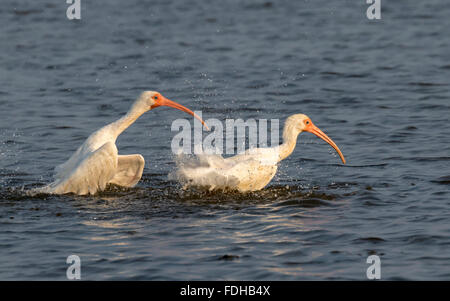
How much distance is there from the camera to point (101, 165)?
461 inches

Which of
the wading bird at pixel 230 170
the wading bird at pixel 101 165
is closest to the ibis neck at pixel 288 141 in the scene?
the wading bird at pixel 230 170

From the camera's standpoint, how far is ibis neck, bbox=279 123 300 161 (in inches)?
476

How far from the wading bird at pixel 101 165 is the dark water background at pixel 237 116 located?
213mm

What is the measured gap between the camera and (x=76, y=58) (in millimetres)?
22844

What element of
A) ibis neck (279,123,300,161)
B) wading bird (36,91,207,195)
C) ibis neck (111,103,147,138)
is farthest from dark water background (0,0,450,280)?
ibis neck (111,103,147,138)

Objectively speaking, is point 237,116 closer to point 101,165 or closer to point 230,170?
point 230,170

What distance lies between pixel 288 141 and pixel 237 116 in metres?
5.12

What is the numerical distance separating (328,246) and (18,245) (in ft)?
12.2

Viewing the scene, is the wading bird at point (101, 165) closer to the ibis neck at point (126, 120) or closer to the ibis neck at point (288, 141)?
the ibis neck at point (126, 120)

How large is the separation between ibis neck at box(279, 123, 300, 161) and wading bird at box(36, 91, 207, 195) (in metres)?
2.00

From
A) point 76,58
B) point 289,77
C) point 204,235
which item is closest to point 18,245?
point 204,235

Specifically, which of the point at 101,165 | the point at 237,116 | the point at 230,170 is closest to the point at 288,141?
the point at 230,170

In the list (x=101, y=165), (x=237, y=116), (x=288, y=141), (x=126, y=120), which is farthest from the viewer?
(x=237, y=116)
